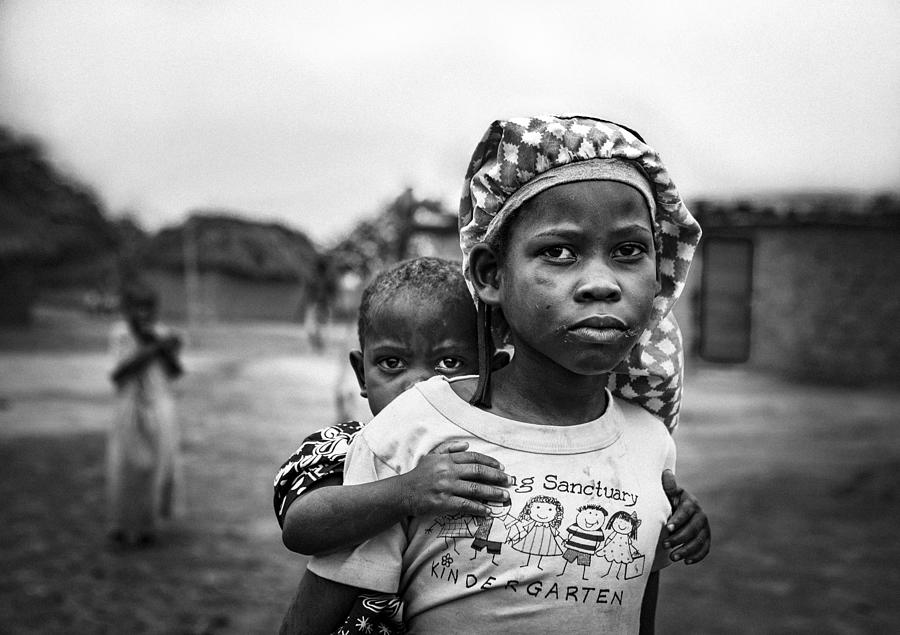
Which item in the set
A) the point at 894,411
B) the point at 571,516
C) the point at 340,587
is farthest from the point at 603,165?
the point at 894,411

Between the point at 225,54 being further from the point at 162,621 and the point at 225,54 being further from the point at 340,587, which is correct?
the point at 340,587

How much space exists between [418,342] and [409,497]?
368 millimetres

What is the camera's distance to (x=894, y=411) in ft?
29.1

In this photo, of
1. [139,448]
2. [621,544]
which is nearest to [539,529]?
[621,544]

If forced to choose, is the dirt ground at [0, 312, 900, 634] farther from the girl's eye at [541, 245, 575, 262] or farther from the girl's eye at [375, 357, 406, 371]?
the girl's eye at [541, 245, 575, 262]

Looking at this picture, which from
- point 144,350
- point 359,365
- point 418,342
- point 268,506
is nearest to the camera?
point 418,342

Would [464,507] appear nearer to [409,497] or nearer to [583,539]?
[409,497]

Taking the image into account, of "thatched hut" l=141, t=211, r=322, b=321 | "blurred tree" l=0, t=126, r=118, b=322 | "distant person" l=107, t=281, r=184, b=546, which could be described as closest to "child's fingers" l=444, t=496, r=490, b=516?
"distant person" l=107, t=281, r=184, b=546

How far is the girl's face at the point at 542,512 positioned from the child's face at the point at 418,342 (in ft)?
1.12

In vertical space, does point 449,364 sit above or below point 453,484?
above

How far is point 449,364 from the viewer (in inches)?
56.2

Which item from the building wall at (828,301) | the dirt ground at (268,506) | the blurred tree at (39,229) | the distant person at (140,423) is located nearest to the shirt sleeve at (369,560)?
the dirt ground at (268,506)

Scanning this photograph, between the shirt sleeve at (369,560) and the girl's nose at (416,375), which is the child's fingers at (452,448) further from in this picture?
the girl's nose at (416,375)

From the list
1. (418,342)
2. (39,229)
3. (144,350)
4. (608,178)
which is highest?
(39,229)
